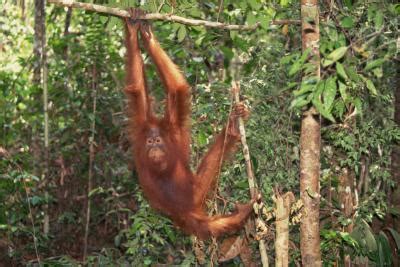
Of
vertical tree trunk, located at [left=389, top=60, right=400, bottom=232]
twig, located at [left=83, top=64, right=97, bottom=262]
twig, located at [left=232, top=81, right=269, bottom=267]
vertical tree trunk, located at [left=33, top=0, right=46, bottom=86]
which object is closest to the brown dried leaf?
twig, located at [left=232, top=81, right=269, bottom=267]

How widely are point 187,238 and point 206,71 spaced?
1516 mm

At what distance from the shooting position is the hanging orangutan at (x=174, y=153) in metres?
4.35

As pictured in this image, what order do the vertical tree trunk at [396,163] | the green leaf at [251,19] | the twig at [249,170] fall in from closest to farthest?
the twig at [249,170] < the green leaf at [251,19] < the vertical tree trunk at [396,163]

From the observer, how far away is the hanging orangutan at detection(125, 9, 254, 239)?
4.35m

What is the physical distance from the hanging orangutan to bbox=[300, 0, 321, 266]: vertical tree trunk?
78 cm

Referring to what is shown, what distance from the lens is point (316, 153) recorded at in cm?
351

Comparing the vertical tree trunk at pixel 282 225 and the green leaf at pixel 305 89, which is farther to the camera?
the vertical tree trunk at pixel 282 225

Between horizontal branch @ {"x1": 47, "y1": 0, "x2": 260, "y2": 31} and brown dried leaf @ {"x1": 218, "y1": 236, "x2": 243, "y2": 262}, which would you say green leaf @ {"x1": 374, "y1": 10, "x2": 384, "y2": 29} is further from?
brown dried leaf @ {"x1": 218, "y1": 236, "x2": 243, "y2": 262}

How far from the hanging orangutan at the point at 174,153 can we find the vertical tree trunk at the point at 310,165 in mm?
781

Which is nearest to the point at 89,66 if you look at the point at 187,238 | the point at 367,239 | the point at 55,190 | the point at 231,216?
the point at 55,190

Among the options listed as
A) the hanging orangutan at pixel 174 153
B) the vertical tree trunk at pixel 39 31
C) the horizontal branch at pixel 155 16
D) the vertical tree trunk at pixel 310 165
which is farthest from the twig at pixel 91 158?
the vertical tree trunk at pixel 310 165

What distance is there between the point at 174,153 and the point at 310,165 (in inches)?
56.9

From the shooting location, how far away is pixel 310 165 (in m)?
3.51

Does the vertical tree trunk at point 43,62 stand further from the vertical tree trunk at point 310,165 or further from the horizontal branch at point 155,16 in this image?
the vertical tree trunk at point 310,165
